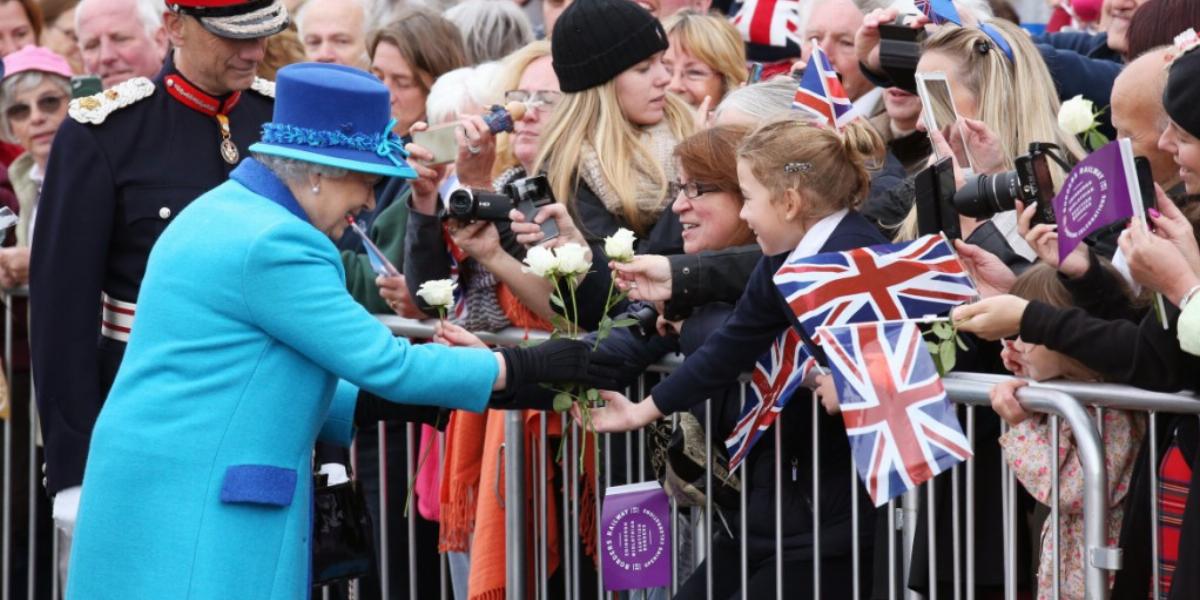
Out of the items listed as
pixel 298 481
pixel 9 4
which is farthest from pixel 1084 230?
pixel 9 4

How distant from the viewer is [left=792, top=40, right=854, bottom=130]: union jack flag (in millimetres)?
4371

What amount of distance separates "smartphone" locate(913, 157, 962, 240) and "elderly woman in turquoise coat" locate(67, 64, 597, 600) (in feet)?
3.97

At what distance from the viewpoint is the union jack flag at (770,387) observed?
14.5 ft

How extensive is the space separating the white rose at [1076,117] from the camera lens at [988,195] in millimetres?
618

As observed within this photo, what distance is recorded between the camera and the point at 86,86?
7043 millimetres

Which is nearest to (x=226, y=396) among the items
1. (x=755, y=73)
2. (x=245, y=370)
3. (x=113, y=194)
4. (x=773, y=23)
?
(x=245, y=370)

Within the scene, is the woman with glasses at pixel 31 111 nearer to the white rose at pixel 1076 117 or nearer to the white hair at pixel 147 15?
the white hair at pixel 147 15

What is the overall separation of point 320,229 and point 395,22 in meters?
2.66

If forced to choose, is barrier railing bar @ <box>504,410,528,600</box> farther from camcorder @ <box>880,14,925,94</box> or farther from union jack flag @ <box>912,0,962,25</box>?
union jack flag @ <box>912,0,962,25</box>

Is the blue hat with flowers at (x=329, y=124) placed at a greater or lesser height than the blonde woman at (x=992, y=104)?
greater

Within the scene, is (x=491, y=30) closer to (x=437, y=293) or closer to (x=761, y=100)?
(x=761, y=100)

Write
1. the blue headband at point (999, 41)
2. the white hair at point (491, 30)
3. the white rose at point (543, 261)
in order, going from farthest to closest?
the white hair at point (491, 30), the blue headband at point (999, 41), the white rose at point (543, 261)

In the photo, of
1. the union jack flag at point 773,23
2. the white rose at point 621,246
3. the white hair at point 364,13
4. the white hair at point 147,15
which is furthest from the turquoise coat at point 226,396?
the white hair at point 364,13

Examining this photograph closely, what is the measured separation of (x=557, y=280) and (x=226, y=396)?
1039 millimetres
